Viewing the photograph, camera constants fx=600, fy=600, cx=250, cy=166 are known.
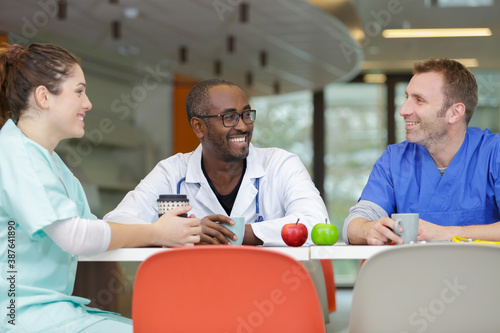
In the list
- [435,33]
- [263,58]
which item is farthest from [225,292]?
[435,33]

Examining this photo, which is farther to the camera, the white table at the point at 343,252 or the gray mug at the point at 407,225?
the gray mug at the point at 407,225

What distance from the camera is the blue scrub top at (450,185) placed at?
2189 millimetres

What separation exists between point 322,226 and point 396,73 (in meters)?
6.96

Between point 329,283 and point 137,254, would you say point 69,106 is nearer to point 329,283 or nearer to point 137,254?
point 137,254

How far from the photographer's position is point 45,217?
1432mm

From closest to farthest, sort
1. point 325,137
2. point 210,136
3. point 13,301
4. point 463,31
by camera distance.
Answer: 1. point 13,301
2. point 210,136
3. point 463,31
4. point 325,137

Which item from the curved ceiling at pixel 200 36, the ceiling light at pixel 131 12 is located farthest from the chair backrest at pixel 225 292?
the ceiling light at pixel 131 12

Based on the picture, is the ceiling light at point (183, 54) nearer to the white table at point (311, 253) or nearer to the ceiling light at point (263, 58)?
the ceiling light at point (263, 58)

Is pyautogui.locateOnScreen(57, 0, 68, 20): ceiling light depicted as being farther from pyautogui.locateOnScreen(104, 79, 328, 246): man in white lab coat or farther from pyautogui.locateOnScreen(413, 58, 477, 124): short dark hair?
pyautogui.locateOnScreen(413, 58, 477, 124): short dark hair

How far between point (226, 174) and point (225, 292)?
1.20 meters

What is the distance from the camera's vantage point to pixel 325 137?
28.0 ft

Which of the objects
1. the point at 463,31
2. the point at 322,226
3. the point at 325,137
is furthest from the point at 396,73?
the point at 322,226

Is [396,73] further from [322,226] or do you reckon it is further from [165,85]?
[322,226]

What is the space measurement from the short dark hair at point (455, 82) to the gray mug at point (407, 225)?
81 centimetres
